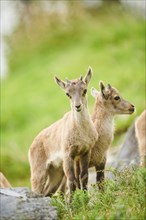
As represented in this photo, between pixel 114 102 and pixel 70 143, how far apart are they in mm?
1265

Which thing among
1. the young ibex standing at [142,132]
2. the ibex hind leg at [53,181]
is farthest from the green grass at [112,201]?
the young ibex standing at [142,132]

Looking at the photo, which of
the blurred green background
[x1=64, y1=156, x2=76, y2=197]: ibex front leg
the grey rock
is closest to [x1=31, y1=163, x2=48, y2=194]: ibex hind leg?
[x1=64, y1=156, x2=76, y2=197]: ibex front leg

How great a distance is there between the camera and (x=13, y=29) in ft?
136

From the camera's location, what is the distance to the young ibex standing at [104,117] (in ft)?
43.3

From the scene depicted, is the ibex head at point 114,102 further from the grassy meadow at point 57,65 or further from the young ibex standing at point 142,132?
the grassy meadow at point 57,65

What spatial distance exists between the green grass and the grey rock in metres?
0.20

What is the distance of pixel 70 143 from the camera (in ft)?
41.4

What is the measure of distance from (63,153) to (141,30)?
81.9 feet

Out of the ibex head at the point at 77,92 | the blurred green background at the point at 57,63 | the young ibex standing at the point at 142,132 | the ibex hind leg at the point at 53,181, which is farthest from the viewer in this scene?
the blurred green background at the point at 57,63

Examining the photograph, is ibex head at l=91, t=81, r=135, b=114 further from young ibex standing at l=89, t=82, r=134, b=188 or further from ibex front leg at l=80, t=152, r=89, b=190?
→ ibex front leg at l=80, t=152, r=89, b=190

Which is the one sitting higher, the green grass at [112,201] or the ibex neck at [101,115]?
the ibex neck at [101,115]

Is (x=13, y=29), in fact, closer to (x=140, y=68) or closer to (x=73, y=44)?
(x=73, y=44)

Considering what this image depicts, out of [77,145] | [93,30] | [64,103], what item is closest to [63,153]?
[77,145]

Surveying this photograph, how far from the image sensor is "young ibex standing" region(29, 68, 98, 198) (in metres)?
12.5
